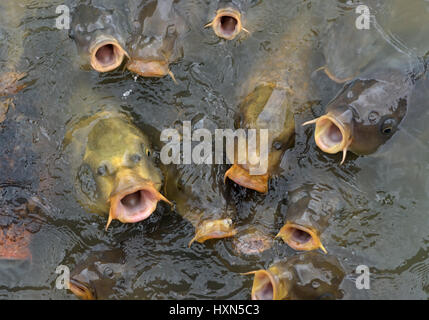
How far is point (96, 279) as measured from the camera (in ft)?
14.7

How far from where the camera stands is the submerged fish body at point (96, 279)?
4.46 metres

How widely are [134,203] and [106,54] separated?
1.68 metres

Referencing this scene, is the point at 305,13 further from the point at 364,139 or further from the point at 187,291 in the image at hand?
the point at 187,291

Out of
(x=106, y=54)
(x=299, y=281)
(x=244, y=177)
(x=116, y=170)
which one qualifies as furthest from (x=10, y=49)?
(x=299, y=281)

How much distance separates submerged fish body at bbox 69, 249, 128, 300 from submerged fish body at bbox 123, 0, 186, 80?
6.10 feet

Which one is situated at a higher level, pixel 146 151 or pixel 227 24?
pixel 227 24

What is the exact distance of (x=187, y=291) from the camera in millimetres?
4602

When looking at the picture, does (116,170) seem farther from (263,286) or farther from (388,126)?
(388,126)

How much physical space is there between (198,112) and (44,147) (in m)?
1.58

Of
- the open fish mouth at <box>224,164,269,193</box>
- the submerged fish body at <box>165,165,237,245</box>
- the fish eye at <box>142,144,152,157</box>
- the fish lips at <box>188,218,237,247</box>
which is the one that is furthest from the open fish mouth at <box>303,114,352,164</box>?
→ the fish eye at <box>142,144,152,157</box>

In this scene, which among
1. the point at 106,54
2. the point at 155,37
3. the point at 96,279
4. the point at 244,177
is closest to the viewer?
the point at 96,279

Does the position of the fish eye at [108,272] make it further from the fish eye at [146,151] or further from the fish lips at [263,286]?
the fish lips at [263,286]
